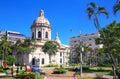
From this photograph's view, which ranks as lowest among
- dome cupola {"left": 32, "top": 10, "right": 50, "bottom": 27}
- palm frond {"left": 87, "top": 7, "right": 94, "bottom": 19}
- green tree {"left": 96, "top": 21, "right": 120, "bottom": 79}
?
green tree {"left": 96, "top": 21, "right": 120, "bottom": 79}

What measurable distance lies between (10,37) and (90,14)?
8359cm

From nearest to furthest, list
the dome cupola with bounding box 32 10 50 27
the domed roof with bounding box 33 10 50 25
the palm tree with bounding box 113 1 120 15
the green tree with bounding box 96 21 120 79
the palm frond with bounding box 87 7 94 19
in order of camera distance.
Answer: the palm tree with bounding box 113 1 120 15 → the palm frond with bounding box 87 7 94 19 → the green tree with bounding box 96 21 120 79 → the dome cupola with bounding box 32 10 50 27 → the domed roof with bounding box 33 10 50 25

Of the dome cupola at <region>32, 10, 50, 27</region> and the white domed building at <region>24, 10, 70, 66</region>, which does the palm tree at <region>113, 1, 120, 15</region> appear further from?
the dome cupola at <region>32, 10, 50, 27</region>

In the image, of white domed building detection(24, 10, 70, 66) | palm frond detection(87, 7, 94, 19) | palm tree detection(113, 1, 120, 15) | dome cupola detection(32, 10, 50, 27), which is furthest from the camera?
dome cupola detection(32, 10, 50, 27)

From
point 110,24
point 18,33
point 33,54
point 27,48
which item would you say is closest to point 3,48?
point 27,48

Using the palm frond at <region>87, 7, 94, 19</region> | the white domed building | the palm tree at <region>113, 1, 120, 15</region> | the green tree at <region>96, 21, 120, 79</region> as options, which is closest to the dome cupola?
the white domed building

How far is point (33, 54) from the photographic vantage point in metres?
97.3

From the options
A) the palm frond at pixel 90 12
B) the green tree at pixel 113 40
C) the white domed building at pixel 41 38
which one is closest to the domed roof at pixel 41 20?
the white domed building at pixel 41 38

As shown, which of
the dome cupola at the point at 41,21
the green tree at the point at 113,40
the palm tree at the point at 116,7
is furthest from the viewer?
the dome cupola at the point at 41,21

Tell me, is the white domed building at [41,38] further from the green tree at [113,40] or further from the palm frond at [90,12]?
the palm frond at [90,12]

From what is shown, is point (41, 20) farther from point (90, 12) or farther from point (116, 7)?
point (116, 7)

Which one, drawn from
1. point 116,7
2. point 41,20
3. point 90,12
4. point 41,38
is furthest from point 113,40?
point 41,20

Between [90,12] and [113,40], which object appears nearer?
[90,12]

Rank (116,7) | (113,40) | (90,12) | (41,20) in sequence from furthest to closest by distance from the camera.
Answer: (41,20) → (113,40) → (90,12) → (116,7)
